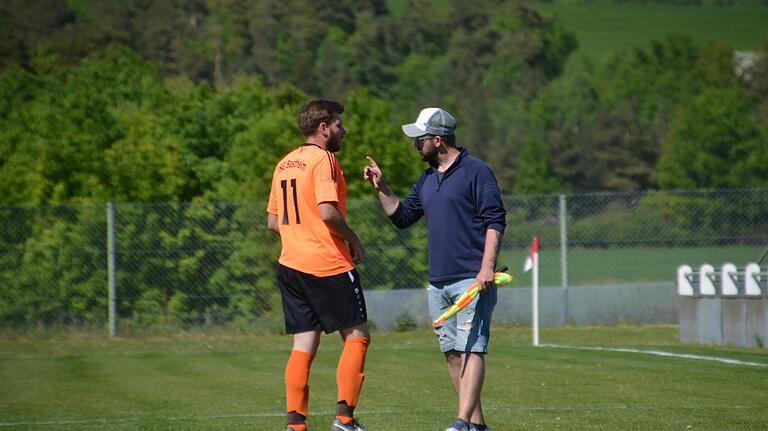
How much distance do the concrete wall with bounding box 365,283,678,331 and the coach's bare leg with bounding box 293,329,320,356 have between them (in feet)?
42.5

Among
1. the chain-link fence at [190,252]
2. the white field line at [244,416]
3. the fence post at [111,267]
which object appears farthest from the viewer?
the chain-link fence at [190,252]

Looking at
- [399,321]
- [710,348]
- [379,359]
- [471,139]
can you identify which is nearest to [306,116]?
[379,359]

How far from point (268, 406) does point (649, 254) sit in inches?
573

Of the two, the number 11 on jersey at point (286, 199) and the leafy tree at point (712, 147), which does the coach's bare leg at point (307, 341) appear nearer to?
the number 11 on jersey at point (286, 199)

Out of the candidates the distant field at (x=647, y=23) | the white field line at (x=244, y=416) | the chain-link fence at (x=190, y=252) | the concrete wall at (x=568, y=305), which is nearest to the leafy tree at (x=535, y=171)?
the distant field at (x=647, y=23)

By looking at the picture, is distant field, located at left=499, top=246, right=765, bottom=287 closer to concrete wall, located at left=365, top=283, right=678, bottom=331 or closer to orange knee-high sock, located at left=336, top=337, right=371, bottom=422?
concrete wall, located at left=365, top=283, right=678, bottom=331

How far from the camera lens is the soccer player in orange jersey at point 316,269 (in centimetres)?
812

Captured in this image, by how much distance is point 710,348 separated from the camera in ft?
53.1

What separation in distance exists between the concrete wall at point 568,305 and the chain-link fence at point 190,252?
0.41m

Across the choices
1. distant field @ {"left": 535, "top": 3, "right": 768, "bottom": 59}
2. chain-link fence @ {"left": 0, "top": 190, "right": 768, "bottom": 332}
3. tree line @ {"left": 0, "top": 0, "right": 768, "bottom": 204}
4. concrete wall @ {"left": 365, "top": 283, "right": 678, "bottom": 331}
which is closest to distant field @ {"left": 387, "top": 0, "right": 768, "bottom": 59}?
distant field @ {"left": 535, "top": 3, "right": 768, "bottom": 59}

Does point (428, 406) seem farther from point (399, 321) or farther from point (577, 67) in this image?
point (577, 67)

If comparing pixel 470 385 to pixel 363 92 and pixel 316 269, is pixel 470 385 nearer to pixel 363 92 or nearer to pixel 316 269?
pixel 316 269

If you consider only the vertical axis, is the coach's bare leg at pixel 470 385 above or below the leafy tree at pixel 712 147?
below

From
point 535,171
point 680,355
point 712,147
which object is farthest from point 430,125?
point 712,147
